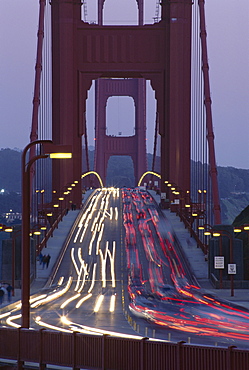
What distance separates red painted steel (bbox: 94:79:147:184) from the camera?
512 feet

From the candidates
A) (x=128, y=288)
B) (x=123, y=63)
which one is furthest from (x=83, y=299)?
(x=123, y=63)

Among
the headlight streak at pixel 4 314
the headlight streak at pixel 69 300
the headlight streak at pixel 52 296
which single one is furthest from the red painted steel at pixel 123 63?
the headlight streak at pixel 4 314

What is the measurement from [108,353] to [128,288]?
98.2 feet

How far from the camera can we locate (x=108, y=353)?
1920cm

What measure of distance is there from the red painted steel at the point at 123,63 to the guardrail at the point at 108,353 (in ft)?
195

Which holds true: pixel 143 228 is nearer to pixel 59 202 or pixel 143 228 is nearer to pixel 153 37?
pixel 59 202

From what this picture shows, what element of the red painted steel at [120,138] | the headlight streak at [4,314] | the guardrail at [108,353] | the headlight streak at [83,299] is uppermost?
the red painted steel at [120,138]

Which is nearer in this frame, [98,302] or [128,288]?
[98,302]

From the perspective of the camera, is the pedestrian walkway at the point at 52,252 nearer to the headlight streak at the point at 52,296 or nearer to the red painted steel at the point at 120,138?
the headlight streak at the point at 52,296

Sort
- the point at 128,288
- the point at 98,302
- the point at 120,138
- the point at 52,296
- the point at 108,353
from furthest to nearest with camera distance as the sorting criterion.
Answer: the point at 120,138, the point at 128,288, the point at 52,296, the point at 98,302, the point at 108,353

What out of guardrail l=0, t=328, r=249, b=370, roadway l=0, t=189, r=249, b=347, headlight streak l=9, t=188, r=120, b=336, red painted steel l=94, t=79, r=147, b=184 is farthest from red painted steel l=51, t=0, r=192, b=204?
red painted steel l=94, t=79, r=147, b=184

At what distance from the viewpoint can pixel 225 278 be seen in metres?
50.7

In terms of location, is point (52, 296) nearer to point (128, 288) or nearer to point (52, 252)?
point (128, 288)

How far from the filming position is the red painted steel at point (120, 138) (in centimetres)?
15600
